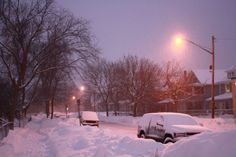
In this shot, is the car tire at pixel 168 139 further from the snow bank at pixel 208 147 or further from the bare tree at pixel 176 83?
the bare tree at pixel 176 83

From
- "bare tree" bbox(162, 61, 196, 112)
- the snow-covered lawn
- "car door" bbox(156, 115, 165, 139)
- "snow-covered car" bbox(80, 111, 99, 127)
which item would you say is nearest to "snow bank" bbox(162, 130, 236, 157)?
the snow-covered lawn

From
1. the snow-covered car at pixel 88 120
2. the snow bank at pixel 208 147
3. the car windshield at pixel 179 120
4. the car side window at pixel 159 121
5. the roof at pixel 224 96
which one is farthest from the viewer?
the roof at pixel 224 96

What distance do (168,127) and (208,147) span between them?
11.1 metres

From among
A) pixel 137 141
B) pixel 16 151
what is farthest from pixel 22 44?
pixel 137 141

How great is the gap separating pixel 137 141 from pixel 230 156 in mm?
7047

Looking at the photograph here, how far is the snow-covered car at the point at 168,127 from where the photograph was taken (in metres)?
17.3

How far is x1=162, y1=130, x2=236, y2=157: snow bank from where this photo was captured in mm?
6354

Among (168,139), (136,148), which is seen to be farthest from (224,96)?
(136,148)

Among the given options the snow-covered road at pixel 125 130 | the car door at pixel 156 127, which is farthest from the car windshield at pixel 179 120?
the snow-covered road at pixel 125 130

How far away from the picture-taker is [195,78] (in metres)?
73.2

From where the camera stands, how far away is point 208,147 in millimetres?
6852

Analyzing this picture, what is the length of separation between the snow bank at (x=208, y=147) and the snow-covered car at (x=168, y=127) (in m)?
9.41

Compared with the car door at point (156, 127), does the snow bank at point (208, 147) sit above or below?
above

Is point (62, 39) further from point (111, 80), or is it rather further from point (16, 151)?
point (111, 80)
